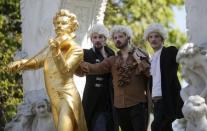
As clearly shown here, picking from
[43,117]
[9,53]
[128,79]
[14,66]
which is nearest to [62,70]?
[14,66]

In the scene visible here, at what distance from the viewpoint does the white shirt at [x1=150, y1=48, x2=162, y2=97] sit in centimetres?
903

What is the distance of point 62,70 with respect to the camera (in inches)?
350

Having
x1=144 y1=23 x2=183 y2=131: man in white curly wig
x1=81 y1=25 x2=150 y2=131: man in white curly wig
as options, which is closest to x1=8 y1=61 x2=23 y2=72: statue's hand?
x1=81 y1=25 x2=150 y2=131: man in white curly wig

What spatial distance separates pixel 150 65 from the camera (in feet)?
30.3

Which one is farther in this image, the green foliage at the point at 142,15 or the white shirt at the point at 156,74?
the green foliage at the point at 142,15

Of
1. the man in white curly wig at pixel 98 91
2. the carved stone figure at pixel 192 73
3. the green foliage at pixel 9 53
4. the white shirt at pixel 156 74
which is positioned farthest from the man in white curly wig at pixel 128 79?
the green foliage at pixel 9 53

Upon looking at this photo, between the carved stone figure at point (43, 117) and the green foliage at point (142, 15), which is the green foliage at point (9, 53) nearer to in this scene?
the green foliage at point (142, 15)

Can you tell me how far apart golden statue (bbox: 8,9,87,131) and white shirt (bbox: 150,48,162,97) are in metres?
0.80

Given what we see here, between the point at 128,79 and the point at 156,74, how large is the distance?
328mm

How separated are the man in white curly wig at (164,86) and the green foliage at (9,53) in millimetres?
8214

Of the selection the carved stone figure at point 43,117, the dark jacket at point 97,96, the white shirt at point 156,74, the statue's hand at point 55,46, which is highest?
the statue's hand at point 55,46

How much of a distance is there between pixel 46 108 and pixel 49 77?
1.20 metres

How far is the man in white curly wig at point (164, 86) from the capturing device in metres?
8.99

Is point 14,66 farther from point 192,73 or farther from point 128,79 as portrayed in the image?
point 192,73
